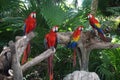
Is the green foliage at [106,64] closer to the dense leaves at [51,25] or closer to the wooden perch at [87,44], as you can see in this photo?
the dense leaves at [51,25]

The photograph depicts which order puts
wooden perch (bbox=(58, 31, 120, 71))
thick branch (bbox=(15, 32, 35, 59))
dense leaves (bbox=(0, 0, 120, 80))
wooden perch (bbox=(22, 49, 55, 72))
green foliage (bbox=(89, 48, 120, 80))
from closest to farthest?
wooden perch (bbox=(22, 49, 55, 72)) → thick branch (bbox=(15, 32, 35, 59)) → wooden perch (bbox=(58, 31, 120, 71)) → dense leaves (bbox=(0, 0, 120, 80)) → green foliage (bbox=(89, 48, 120, 80))

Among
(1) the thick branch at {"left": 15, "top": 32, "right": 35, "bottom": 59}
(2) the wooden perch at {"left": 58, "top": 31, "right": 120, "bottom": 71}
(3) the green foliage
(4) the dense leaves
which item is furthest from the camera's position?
(3) the green foliage

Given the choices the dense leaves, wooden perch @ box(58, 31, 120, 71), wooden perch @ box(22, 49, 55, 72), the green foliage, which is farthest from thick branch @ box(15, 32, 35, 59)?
the green foliage

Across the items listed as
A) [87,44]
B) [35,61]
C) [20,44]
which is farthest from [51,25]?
[35,61]

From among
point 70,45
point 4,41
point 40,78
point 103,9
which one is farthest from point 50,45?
point 103,9

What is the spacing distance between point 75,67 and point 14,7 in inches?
66.8

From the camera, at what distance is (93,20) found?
15.7 feet

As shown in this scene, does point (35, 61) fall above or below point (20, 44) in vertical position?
below

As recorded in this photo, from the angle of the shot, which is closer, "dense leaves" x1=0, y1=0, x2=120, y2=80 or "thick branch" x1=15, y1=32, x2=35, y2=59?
"thick branch" x1=15, y1=32, x2=35, y2=59

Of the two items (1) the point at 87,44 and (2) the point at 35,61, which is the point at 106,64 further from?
(2) the point at 35,61

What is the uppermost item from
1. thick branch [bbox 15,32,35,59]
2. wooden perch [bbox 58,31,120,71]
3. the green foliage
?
thick branch [bbox 15,32,35,59]

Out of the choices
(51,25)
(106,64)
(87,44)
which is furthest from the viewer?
(106,64)

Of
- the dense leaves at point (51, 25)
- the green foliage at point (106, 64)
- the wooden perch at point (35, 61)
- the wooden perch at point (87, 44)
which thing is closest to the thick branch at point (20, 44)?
the wooden perch at point (35, 61)

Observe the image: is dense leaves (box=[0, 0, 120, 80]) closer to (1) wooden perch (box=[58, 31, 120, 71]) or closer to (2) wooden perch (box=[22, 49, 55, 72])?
(1) wooden perch (box=[58, 31, 120, 71])
